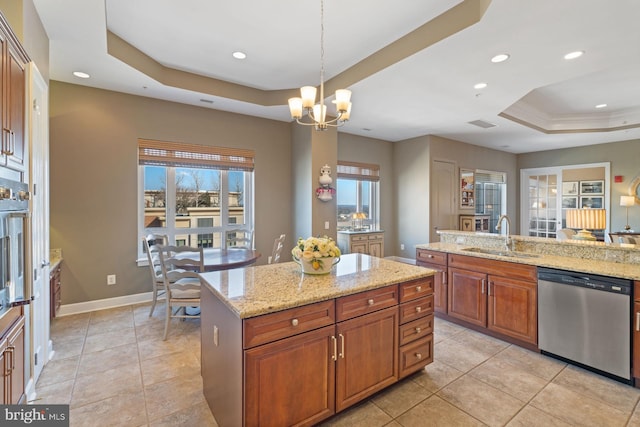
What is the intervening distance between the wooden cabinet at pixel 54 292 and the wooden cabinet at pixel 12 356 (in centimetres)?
150

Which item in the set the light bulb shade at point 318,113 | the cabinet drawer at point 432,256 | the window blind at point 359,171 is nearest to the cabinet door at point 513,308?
the cabinet drawer at point 432,256

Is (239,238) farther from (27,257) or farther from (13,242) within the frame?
(13,242)

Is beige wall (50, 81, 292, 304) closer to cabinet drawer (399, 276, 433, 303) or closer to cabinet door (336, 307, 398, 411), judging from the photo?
cabinet door (336, 307, 398, 411)

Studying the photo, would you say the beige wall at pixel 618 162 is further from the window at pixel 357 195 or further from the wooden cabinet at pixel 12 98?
the wooden cabinet at pixel 12 98

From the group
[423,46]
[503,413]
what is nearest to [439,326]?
[503,413]

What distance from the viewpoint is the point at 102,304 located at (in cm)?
393

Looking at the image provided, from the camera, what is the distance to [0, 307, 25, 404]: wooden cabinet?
152 cm

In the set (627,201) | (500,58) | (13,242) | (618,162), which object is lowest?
(13,242)

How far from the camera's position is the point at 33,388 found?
2.15m

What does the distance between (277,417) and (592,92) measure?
620cm

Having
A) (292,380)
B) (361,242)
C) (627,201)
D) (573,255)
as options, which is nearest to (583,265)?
(573,255)

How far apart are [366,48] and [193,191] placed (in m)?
3.23

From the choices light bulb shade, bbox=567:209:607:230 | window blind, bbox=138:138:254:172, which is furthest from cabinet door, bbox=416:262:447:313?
window blind, bbox=138:138:254:172

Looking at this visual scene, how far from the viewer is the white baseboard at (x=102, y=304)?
3.74m
